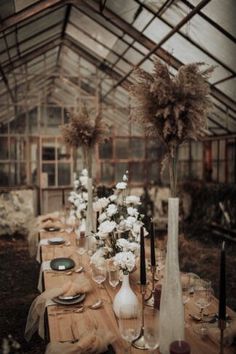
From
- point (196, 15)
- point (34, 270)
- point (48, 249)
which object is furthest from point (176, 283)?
point (34, 270)

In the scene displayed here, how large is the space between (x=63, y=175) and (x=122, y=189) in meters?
5.20

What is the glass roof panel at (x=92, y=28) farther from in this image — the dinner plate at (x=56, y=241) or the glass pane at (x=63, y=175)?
the dinner plate at (x=56, y=241)

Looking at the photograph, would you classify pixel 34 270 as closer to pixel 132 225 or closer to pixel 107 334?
pixel 132 225

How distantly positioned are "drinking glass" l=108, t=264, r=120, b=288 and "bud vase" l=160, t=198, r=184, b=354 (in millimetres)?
787

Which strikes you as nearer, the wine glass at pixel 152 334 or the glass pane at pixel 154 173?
the wine glass at pixel 152 334

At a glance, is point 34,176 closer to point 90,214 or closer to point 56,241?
point 56,241

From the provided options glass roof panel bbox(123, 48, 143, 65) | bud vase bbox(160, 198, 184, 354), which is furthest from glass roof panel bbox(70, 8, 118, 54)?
bud vase bbox(160, 198, 184, 354)

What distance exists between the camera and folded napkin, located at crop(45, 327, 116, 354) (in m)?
1.65

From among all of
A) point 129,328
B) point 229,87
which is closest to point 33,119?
point 229,87

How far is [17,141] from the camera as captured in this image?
340 inches

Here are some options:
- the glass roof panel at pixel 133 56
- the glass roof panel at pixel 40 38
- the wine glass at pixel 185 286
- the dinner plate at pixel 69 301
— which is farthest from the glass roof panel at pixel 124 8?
the dinner plate at pixel 69 301

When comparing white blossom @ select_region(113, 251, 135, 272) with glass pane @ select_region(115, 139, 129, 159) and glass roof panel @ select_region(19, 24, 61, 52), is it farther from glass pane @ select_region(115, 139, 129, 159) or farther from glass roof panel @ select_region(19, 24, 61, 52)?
glass pane @ select_region(115, 139, 129, 159)

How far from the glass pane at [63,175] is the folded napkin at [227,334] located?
244 inches

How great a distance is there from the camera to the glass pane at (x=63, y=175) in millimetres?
7841
